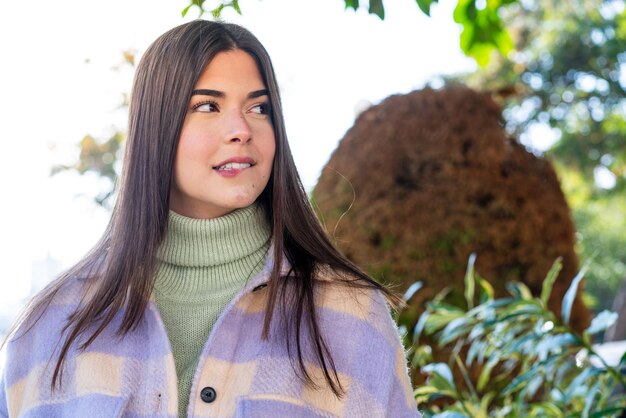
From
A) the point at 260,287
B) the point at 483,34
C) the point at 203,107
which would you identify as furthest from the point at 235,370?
the point at 483,34

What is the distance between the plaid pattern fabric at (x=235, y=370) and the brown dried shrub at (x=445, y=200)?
1498 mm

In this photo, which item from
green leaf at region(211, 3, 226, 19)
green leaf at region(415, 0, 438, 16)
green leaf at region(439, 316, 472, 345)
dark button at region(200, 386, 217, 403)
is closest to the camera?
dark button at region(200, 386, 217, 403)

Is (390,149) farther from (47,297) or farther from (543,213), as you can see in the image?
(47,297)

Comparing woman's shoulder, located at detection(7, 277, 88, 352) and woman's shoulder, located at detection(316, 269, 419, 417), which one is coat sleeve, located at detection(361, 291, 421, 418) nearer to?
woman's shoulder, located at detection(316, 269, 419, 417)

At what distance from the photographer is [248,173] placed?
79.8 inches

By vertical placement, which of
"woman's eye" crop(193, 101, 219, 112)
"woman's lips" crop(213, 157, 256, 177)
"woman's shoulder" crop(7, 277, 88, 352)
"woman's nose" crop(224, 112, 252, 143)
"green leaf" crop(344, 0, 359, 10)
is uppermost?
"green leaf" crop(344, 0, 359, 10)

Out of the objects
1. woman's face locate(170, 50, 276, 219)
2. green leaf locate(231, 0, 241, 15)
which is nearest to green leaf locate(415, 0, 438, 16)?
green leaf locate(231, 0, 241, 15)

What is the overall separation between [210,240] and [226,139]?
0.26 metres

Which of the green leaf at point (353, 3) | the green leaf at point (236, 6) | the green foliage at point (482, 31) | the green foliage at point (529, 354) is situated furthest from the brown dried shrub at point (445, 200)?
the green leaf at point (236, 6)

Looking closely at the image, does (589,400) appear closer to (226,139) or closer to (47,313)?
(226,139)

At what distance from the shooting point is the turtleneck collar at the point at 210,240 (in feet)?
6.94

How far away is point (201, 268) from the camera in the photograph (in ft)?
7.00

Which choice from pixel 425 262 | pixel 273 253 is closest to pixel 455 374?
pixel 425 262

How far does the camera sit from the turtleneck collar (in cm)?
212
